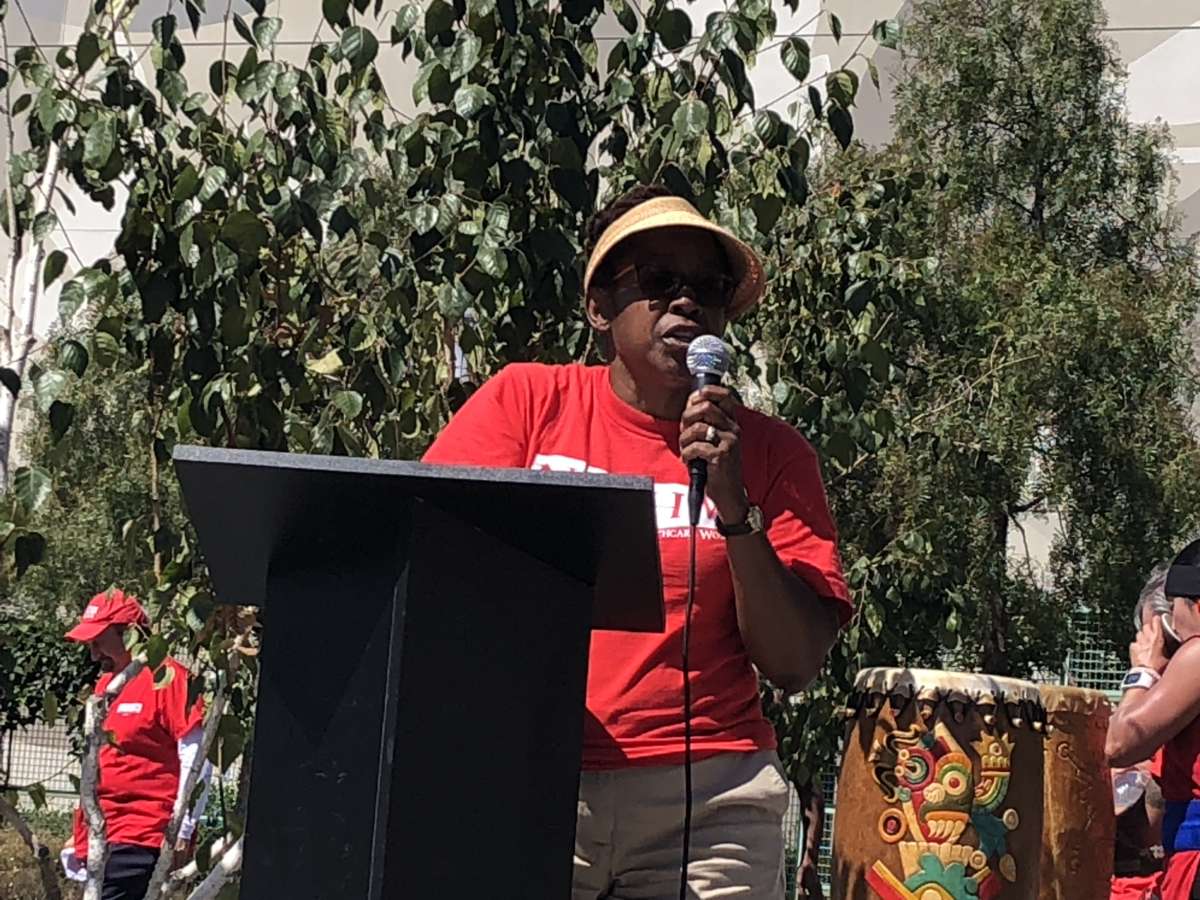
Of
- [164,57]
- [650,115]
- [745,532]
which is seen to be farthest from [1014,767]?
[164,57]

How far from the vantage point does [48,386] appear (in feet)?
11.3

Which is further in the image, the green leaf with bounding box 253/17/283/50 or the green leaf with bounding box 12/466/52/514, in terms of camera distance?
the green leaf with bounding box 253/17/283/50

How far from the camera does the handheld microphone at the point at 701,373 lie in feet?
7.52

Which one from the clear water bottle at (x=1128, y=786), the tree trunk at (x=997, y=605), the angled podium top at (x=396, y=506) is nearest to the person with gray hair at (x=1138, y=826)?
the clear water bottle at (x=1128, y=786)

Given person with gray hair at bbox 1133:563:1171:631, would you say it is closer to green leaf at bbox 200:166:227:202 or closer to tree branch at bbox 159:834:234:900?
tree branch at bbox 159:834:234:900

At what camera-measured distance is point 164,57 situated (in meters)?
3.82

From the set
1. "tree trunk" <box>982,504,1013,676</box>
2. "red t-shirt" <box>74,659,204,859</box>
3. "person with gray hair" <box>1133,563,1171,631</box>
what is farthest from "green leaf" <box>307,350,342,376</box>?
"tree trunk" <box>982,504,1013,676</box>

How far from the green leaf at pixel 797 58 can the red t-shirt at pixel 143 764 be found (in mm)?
3832

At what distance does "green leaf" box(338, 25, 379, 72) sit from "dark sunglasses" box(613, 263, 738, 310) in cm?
134

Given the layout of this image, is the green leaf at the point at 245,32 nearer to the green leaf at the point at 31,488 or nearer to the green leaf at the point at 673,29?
the green leaf at the point at 673,29

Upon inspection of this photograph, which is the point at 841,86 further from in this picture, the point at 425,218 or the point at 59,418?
the point at 59,418

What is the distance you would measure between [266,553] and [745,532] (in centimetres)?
69

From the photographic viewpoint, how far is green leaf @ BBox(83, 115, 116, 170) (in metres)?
3.47

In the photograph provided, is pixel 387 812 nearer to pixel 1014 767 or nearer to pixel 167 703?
pixel 1014 767
